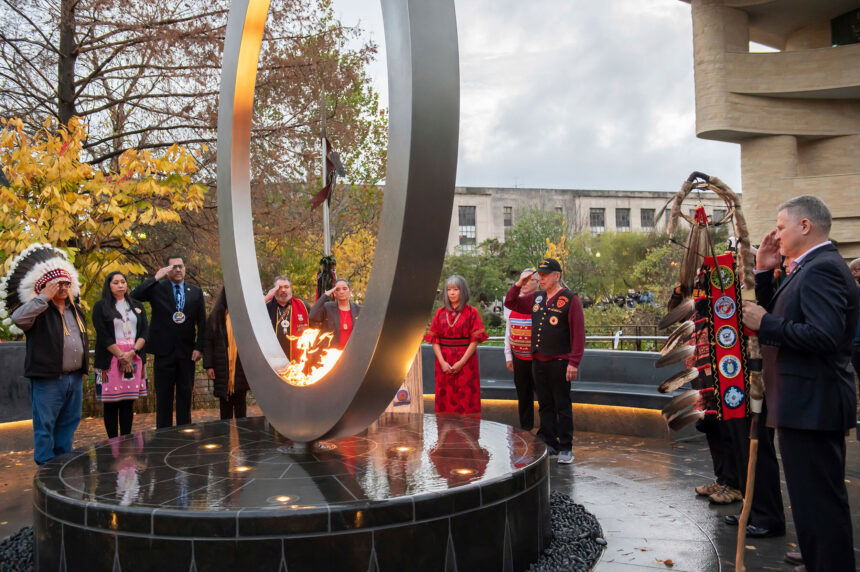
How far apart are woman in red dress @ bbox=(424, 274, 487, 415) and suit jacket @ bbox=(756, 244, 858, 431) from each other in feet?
14.0

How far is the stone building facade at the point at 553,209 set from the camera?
51.9 m

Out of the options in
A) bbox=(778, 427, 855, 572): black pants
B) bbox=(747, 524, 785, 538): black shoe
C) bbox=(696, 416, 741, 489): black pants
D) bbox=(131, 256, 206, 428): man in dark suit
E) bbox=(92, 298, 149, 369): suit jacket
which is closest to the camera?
bbox=(778, 427, 855, 572): black pants

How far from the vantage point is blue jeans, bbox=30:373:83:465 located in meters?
6.12

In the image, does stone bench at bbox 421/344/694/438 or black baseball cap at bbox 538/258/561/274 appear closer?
black baseball cap at bbox 538/258/561/274

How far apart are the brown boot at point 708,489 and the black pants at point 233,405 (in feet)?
15.5

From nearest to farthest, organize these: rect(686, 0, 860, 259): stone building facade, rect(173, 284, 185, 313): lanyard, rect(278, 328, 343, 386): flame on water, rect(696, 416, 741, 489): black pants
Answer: rect(278, 328, 343, 386): flame on water, rect(696, 416, 741, 489): black pants, rect(173, 284, 185, 313): lanyard, rect(686, 0, 860, 259): stone building facade

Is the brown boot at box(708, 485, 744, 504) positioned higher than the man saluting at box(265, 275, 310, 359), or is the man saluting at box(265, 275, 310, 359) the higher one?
the man saluting at box(265, 275, 310, 359)

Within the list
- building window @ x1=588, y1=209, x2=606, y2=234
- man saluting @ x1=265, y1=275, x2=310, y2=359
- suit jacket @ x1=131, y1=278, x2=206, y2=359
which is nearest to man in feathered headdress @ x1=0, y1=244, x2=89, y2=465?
suit jacket @ x1=131, y1=278, x2=206, y2=359

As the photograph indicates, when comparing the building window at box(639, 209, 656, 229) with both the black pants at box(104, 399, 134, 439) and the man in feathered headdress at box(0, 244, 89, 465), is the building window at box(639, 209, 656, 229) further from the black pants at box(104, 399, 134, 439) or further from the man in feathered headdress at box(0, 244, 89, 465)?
the man in feathered headdress at box(0, 244, 89, 465)

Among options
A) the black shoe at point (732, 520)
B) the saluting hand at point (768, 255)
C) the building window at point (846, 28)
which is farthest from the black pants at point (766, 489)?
the building window at point (846, 28)

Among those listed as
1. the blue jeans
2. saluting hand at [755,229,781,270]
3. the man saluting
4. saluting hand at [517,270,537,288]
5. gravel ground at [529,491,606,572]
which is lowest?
gravel ground at [529,491,606,572]

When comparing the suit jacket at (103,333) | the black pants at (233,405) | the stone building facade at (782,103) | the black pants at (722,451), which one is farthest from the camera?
the stone building facade at (782,103)

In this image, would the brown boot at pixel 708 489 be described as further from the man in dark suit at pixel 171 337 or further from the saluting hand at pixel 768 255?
the man in dark suit at pixel 171 337

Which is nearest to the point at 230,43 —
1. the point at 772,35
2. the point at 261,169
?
the point at 261,169
